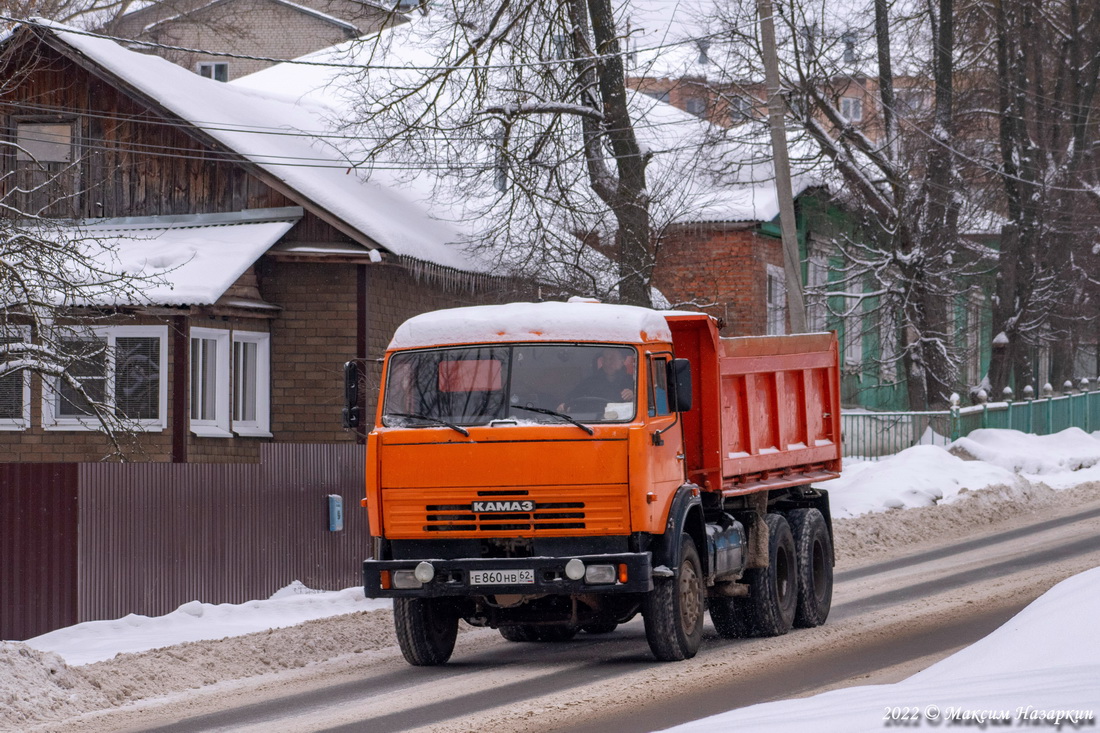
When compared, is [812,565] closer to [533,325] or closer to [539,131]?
[533,325]

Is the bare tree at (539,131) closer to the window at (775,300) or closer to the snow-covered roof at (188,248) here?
the snow-covered roof at (188,248)

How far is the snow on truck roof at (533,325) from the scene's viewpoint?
10.5 m

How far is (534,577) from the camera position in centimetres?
994

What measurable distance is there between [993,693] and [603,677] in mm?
4121

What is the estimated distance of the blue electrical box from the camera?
15.5m

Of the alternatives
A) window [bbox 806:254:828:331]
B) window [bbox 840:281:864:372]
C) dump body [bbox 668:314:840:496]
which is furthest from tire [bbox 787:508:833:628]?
window [bbox 840:281:864:372]

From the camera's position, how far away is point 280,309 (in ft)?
74.6

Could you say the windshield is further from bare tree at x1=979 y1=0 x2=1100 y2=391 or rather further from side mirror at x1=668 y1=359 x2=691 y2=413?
bare tree at x1=979 y1=0 x2=1100 y2=391

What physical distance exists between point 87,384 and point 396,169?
24.1ft

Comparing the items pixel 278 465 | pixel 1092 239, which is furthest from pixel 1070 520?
pixel 1092 239

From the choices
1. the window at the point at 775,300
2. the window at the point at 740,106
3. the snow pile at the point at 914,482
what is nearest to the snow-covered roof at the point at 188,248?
the snow pile at the point at 914,482

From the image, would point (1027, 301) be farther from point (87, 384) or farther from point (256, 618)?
point (256, 618)

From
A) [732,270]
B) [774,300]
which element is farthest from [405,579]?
[774,300]

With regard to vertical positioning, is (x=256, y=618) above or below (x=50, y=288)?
below
